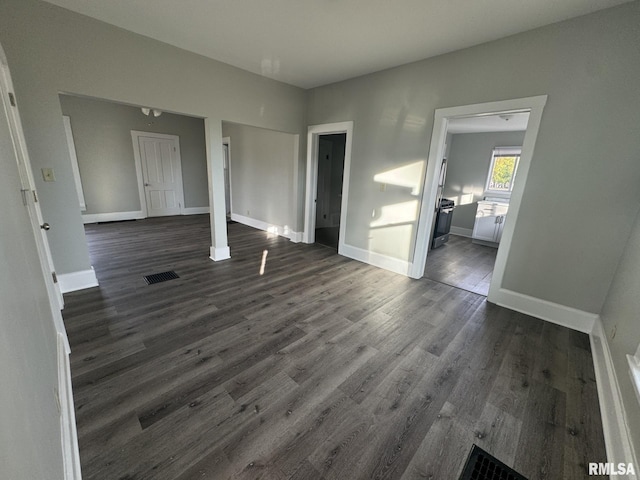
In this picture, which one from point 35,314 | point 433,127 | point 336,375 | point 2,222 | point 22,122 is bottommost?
point 336,375

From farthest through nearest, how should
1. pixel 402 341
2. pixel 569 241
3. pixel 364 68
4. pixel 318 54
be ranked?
pixel 364 68 < pixel 318 54 < pixel 569 241 < pixel 402 341

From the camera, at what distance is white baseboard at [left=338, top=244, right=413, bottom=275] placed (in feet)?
12.7

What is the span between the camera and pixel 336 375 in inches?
76.3

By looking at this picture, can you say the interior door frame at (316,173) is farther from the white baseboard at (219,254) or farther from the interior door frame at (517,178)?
the white baseboard at (219,254)

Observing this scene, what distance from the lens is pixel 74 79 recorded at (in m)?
2.63

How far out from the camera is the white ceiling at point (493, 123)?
4512mm

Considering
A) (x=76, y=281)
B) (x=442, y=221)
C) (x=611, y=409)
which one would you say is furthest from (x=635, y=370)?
(x=76, y=281)

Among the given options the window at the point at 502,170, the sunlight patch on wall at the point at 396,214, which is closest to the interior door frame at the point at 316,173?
the sunlight patch on wall at the point at 396,214

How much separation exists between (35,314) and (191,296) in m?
1.81

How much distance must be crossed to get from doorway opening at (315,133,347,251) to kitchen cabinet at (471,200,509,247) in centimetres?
305

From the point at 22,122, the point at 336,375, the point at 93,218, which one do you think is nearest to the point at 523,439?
the point at 336,375

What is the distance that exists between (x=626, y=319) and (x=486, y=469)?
1.55 m

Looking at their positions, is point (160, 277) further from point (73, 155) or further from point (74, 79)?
point (73, 155)

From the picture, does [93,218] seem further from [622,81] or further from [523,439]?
[622,81]
